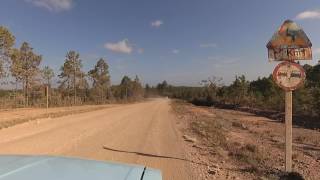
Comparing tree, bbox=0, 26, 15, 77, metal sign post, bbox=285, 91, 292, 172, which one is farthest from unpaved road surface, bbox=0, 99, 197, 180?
tree, bbox=0, 26, 15, 77

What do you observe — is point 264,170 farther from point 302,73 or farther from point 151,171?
point 151,171

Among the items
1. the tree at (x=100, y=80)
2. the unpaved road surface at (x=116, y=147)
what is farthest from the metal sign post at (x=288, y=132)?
the tree at (x=100, y=80)

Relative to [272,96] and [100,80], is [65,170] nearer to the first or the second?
[272,96]

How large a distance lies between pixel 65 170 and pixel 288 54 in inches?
228

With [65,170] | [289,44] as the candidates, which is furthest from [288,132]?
[65,170]

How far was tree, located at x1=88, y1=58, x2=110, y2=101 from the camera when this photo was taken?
71012 millimetres

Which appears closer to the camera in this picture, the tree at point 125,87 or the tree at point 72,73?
the tree at point 72,73

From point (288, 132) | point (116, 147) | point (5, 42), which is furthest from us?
point (5, 42)

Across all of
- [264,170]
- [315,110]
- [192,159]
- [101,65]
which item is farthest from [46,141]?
[101,65]

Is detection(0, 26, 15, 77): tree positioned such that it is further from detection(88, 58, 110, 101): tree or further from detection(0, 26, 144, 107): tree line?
detection(88, 58, 110, 101): tree

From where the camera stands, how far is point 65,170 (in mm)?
2500

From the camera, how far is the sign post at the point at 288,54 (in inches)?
279

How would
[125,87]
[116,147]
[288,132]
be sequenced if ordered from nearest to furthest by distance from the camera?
[288,132], [116,147], [125,87]

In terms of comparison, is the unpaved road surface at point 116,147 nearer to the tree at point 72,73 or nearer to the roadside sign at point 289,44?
the roadside sign at point 289,44
